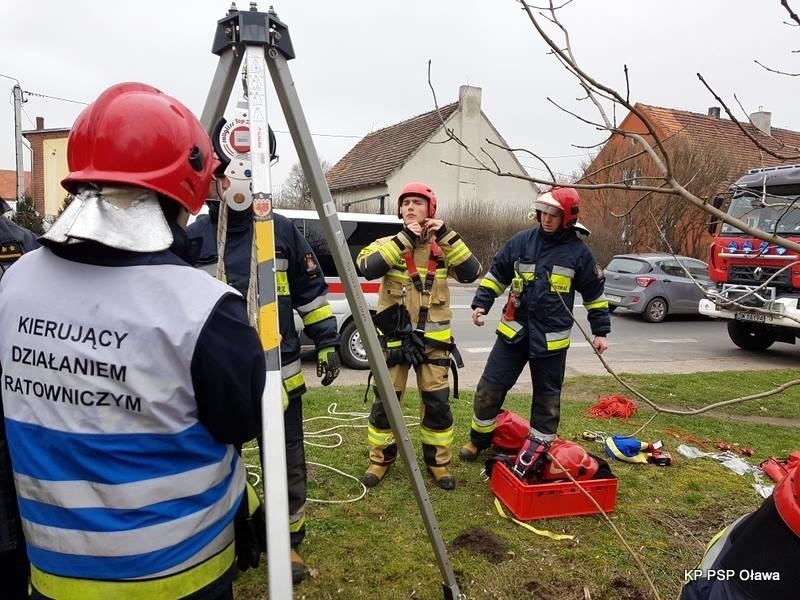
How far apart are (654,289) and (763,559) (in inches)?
492

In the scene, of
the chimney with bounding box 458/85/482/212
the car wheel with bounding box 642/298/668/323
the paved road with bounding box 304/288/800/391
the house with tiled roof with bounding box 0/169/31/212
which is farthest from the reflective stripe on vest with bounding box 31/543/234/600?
the house with tiled roof with bounding box 0/169/31/212

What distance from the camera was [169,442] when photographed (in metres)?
1.15

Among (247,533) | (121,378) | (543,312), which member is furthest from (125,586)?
(543,312)

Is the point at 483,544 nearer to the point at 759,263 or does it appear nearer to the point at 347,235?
the point at 347,235

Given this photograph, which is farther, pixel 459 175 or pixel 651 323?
pixel 459 175

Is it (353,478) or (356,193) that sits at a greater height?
(356,193)

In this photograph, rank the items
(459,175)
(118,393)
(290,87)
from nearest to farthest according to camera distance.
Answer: (118,393)
(290,87)
(459,175)

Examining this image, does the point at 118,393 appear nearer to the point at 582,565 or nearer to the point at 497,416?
the point at 582,565

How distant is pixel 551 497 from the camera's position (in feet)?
10.4

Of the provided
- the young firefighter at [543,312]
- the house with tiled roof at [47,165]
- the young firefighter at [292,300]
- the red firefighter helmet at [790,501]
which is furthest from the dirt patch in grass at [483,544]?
the house with tiled roof at [47,165]

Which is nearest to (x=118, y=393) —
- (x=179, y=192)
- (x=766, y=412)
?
(x=179, y=192)

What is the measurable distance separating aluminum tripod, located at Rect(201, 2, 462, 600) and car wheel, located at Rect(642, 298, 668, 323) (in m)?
12.0

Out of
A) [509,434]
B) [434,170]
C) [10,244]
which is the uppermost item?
[434,170]

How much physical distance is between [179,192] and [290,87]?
674 millimetres
